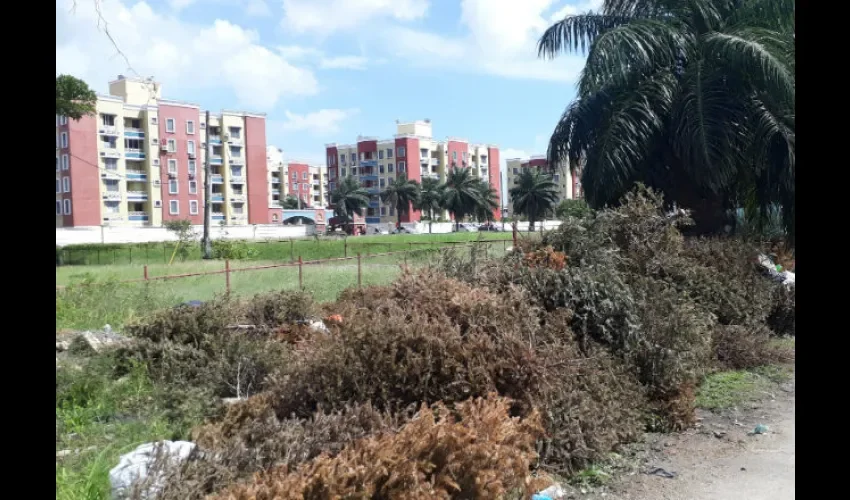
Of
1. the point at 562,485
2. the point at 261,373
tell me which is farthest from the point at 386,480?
the point at 261,373

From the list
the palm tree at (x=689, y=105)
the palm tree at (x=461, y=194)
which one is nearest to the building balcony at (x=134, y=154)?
the palm tree at (x=461, y=194)

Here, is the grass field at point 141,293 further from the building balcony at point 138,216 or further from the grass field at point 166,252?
the building balcony at point 138,216

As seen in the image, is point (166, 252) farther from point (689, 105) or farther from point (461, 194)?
point (461, 194)

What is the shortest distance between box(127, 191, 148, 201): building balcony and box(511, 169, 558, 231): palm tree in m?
46.6

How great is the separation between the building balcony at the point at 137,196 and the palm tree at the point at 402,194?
3594 centimetres

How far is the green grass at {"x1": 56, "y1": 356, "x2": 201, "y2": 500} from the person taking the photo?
11.7 feet

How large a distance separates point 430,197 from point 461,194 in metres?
10.6

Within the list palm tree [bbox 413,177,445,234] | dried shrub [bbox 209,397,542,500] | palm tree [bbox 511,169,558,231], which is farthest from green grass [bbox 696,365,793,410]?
palm tree [bbox 413,177,445,234]

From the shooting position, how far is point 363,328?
4930 millimetres

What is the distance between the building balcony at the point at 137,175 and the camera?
287 feet

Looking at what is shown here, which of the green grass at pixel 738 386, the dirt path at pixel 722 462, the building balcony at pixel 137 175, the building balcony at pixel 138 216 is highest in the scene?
the building balcony at pixel 137 175

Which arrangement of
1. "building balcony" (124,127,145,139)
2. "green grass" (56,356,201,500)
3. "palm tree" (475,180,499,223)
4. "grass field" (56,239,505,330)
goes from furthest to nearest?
"palm tree" (475,180,499,223)
"building balcony" (124,127,145,139)
"grass field" (56,239,505,330)
"green grass" (56,356,201,500)

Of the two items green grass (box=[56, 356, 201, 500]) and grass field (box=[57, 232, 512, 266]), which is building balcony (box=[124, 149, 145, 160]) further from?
green grass (box=[56, 356, 201, 500])
